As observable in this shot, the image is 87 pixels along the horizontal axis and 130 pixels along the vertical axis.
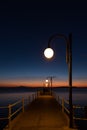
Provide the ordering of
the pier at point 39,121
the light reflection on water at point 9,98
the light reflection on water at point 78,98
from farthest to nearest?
1. the light reflection on water at point 78,98
2. the light reflection on water at point 9,98
3. the pier at point 39,121

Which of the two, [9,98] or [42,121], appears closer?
[42,121]

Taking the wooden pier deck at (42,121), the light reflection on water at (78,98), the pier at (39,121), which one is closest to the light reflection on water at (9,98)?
the light reflection on water at (78,98)

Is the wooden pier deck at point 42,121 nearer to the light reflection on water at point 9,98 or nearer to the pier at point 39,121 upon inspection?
the pier at point 39,121

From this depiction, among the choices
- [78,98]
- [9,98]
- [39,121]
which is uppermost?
[39,121]

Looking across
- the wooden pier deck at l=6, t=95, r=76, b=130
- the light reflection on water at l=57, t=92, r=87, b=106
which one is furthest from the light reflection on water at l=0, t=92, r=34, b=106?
the wooden pier deck at l=6, t=95, r=76, b=130

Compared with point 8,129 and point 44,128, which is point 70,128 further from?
point 8,129

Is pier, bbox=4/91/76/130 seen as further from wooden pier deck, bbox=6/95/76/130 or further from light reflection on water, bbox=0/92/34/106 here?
light reflection on water, bbox=0/92/34/106

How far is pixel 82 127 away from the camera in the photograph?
113ft

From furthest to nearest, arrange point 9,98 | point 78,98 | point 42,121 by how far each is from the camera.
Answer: point 9,98 → point 78,98 → point 42,121

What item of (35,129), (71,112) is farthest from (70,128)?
(35,129)

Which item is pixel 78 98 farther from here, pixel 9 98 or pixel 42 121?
pixel 42 121

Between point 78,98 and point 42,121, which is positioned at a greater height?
point 42,121

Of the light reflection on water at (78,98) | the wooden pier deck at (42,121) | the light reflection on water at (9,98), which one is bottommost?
the light reflection on water at (9,98)

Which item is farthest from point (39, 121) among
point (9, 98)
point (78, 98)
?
point (9, 98)
